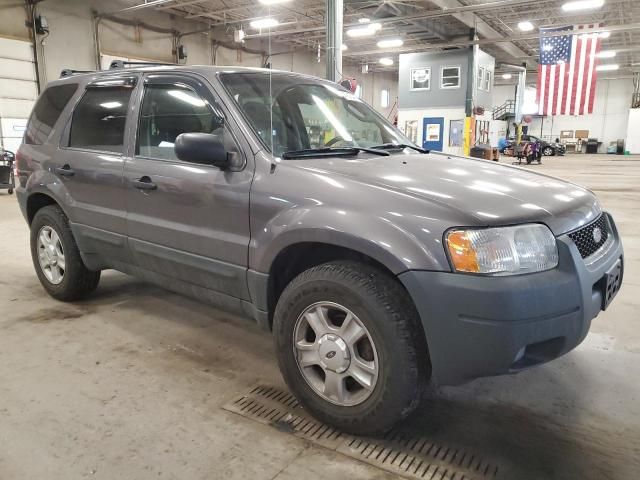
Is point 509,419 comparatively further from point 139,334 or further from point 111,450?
point 139,334

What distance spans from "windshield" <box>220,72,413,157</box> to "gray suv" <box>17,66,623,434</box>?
0.01m

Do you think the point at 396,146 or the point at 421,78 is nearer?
the point at 396,146

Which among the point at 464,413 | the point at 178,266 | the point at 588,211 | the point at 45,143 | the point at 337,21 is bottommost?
the point at 464,413

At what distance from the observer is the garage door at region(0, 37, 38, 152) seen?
13289mm

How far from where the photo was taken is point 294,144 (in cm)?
252

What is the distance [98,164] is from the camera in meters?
3.12

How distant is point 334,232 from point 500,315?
70 cm

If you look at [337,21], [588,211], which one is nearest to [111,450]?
[588,211]

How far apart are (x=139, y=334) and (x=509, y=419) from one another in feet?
7.48

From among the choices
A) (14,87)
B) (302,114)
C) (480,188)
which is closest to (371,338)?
(480,188)

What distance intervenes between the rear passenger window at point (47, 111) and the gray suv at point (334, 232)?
0.99 feet

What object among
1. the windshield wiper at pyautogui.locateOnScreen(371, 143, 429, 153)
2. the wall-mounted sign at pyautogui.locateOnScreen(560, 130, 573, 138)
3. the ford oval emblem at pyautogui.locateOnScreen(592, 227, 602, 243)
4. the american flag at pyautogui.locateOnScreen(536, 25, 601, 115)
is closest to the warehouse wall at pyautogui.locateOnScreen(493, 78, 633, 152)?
the wall-mounted sign at pyautogui.locateOnScreen(560, 130, 573, 138)

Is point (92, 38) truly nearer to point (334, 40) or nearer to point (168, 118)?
point (334, 40)

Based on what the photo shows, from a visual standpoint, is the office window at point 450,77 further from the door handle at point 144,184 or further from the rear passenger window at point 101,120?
the door handle at point 144,184
